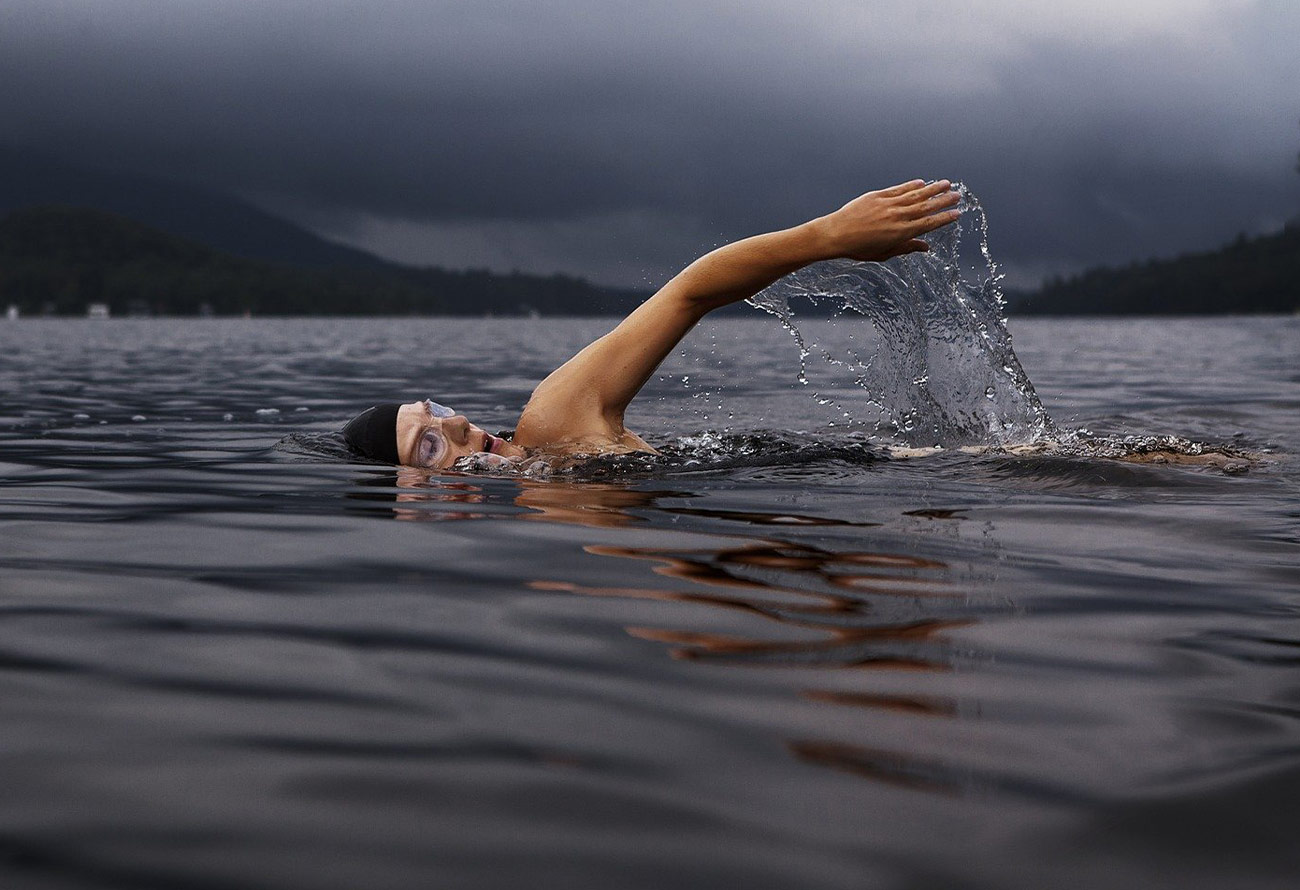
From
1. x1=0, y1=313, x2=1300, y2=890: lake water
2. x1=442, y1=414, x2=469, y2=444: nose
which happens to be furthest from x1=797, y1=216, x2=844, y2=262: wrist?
x1=442, y1=414, x2=469, y2=444: nose

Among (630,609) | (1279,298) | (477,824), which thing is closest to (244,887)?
(477,824)

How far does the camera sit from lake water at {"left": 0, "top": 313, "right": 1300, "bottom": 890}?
1.94 metres

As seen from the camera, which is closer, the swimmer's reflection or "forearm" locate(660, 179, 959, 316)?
the swimmer's reflection

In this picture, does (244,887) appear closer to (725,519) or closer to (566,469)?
(725,519)

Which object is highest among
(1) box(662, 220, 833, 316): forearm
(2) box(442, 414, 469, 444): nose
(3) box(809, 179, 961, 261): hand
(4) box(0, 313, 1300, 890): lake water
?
(3) box(809, 179, 961, 261): hand

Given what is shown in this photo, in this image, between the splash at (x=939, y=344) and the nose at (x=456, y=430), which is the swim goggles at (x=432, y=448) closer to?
the nose at (x=456, y=430)

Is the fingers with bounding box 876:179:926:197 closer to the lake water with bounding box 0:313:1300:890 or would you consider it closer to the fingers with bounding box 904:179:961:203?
the fingers with bounding box 904:179:961:203

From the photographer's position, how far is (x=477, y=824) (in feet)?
Answer: 6.59

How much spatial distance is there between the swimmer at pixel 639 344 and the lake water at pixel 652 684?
548 mm

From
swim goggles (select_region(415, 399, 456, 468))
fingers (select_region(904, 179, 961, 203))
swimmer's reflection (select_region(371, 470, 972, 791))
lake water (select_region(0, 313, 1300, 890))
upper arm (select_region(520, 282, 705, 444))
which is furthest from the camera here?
swim goggles (select_region(415, 399, 456, 468))

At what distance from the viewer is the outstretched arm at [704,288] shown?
5.59 meters

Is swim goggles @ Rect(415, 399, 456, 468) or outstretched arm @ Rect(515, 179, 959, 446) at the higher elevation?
outstretched arm @ Rect(515, 179, 959, 446)

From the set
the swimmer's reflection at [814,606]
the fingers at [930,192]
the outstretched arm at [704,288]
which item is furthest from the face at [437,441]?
the fingers at [930,192]

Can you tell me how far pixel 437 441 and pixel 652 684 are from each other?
449cm
